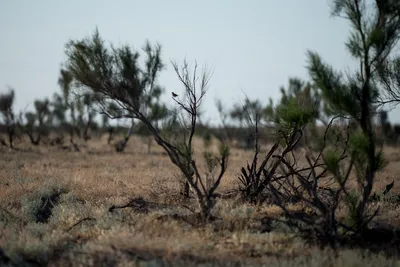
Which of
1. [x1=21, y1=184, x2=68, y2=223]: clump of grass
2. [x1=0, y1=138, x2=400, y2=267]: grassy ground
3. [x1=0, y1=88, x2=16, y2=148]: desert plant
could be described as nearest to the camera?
[x1=0, y1=138, x2=400, y2=267]: grassy ground

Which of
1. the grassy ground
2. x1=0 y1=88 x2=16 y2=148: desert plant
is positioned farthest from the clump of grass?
x1=0 y1=88 x2=16 y2=148: desert plant

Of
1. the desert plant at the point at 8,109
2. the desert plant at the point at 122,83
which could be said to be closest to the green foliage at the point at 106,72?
the desert plant at the point at 122,83

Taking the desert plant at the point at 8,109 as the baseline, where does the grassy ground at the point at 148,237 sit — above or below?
below

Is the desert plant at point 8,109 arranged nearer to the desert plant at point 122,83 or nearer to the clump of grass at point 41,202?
the clump of grass at point 41,202

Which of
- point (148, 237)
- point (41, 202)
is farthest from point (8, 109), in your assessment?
point (148, 237)

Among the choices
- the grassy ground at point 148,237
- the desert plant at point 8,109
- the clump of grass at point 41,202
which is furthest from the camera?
the desert plant at point 8,109

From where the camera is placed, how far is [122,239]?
267 inches

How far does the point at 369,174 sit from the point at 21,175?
39.4ft

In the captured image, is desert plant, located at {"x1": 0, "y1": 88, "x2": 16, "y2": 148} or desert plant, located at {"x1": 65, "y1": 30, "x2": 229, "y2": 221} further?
desert plant, located at {"x1": 0, "y1": 88, "x2": 16, "y2": 148}

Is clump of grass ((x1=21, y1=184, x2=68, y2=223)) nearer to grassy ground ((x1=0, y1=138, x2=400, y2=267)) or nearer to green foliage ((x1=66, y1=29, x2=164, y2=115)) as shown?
grassy ground ((x1=0, y1=138, x2=400, y2=267))

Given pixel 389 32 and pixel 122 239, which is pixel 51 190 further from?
pixel 389 32

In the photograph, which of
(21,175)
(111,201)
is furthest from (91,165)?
(111,201)

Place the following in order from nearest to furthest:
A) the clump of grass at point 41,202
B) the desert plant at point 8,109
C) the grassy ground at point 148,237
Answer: the grassy ground at point 148,237
the clump of grass at point 41,202
the desert plant at point 8,109

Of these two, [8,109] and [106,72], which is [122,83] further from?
[8,109]
